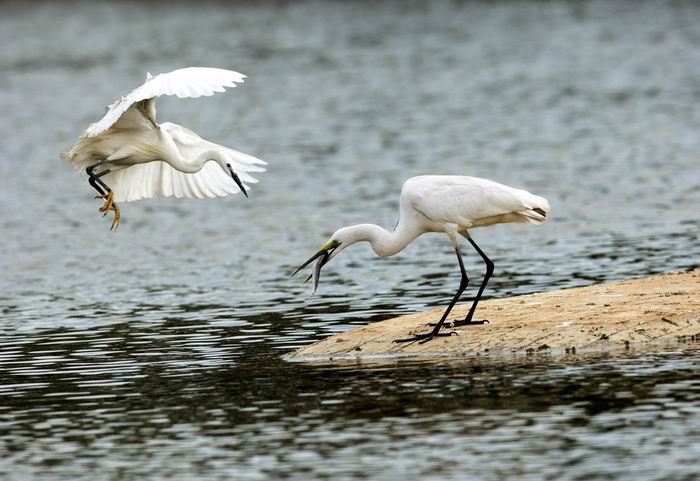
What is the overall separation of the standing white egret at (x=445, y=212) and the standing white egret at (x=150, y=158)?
1.92 m

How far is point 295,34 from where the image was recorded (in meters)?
71.7

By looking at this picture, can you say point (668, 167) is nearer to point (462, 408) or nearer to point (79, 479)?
point (462, 408)

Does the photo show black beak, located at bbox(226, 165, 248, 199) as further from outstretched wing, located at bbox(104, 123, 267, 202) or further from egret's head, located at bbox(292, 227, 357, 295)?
egret's head, located at bbox(292, 227, 357, 295)

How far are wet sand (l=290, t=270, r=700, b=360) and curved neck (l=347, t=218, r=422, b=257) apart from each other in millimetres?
915

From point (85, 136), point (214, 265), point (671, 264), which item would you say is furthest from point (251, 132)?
point (85, 136)

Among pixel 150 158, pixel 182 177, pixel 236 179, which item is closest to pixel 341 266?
pixel 182 177

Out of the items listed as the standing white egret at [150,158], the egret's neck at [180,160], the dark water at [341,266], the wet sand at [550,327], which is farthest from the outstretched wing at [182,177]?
the wet sand at [550,327]

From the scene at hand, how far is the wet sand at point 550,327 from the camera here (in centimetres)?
1503

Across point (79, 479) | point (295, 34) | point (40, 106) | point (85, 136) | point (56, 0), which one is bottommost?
point (79, 479)

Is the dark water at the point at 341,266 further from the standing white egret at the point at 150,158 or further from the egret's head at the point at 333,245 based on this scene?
the standing white egret at the point at 150,158

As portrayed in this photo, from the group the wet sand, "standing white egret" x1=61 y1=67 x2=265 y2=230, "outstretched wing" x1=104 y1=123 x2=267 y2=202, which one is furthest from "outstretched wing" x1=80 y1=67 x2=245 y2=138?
the wet sand

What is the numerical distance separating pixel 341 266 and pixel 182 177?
4.71 m

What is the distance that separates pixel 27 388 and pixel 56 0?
94211mm

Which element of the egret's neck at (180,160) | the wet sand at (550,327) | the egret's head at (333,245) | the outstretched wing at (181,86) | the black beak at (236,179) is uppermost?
the outstretched wing at (181,86)
